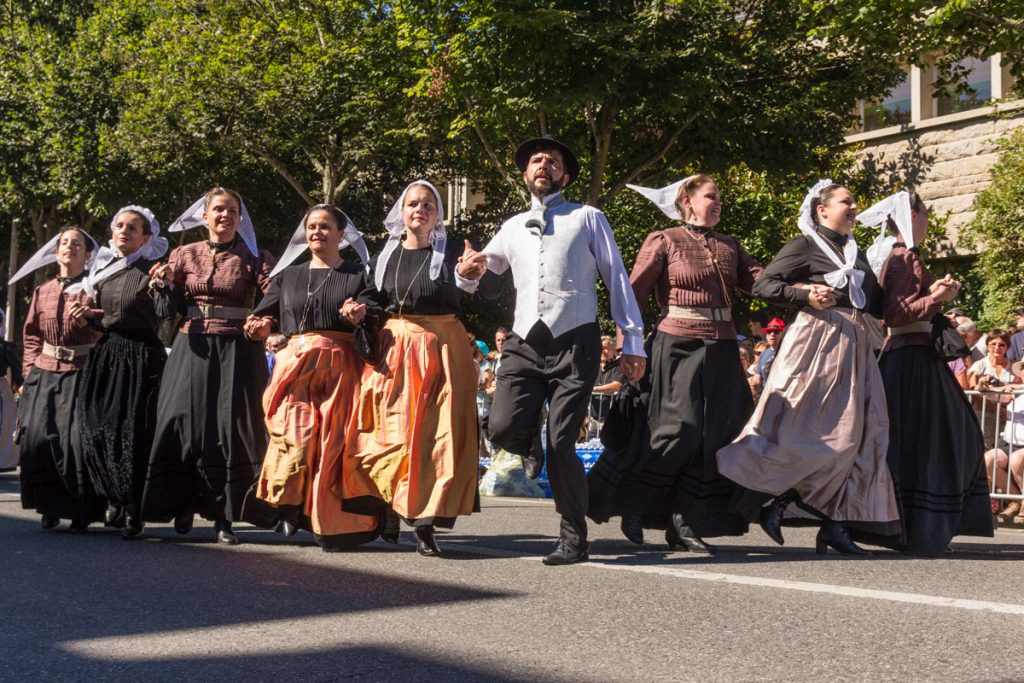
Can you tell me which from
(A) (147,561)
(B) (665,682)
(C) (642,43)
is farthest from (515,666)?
(C) (642,43)

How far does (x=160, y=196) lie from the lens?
34.7 m

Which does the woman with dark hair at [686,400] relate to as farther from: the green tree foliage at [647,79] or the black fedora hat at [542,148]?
the green tree foliage at [647,79]

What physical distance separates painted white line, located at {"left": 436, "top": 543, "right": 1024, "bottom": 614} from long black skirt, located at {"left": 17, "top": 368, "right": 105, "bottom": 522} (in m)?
3.23

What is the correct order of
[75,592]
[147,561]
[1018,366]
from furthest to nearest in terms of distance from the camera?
[1018,366]
[147,561]
[75,592]

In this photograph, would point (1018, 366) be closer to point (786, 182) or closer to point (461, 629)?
point (461, 629)

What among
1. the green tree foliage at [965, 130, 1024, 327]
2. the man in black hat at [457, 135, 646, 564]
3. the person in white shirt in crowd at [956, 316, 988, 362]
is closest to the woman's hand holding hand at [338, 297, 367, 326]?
the man in black hat at [457, 135, 646, 564]

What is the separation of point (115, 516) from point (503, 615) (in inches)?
173

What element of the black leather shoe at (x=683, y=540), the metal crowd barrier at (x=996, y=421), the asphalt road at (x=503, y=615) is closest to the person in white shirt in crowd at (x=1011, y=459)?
the metal crowd barrier at (x=996, y=421)

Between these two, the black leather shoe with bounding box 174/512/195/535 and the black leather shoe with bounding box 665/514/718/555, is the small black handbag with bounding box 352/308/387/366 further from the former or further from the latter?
the black leather shoe with bounding box 665/514/718/555

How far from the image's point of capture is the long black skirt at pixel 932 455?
7.73 m

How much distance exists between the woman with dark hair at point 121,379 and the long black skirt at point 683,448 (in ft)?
9.36

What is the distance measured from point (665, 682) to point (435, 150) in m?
29.8

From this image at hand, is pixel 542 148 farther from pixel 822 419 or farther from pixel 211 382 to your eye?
pixel 211 382

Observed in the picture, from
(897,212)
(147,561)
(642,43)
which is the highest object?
(642,43)
